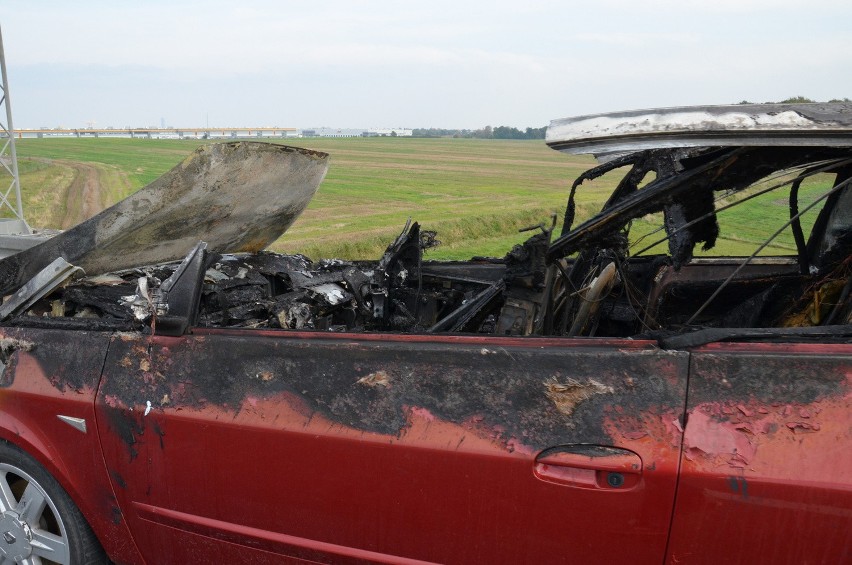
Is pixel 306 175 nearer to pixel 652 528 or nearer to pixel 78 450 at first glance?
pixel 78 450

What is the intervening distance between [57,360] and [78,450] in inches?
12.6

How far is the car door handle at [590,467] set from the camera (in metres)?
1.66

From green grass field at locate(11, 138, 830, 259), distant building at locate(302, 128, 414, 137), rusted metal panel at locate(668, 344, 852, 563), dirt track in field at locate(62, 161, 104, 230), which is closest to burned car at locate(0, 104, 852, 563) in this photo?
rusted metal panel at locate(668, 344, 852, 563)

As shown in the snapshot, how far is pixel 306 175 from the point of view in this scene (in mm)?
3555

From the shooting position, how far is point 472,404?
6.01 feet

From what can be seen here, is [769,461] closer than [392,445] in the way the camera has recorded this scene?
Yes

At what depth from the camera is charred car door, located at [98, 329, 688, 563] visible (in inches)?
66.8

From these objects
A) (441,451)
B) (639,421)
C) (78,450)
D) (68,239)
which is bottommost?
(78,450)

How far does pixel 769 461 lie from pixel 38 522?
246cm

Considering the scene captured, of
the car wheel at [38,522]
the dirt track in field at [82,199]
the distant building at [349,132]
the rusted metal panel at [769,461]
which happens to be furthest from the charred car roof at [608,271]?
the distant building at [349,132]

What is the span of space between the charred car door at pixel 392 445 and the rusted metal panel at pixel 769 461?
6cm

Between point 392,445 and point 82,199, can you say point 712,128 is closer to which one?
point 392,445

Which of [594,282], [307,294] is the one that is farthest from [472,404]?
[307,294]

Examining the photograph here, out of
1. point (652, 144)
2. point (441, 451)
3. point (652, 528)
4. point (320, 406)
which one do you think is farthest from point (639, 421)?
point (320, 406)
